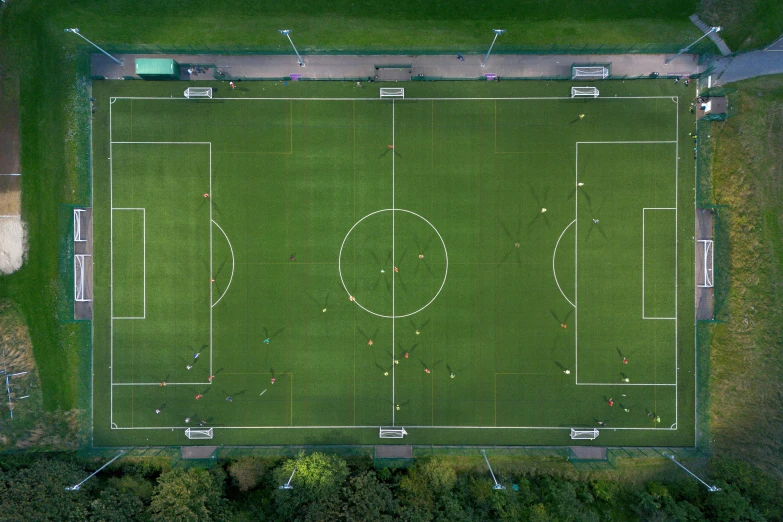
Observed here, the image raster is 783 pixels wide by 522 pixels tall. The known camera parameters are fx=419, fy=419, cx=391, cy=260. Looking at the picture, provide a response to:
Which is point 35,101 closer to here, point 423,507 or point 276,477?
point 276,477

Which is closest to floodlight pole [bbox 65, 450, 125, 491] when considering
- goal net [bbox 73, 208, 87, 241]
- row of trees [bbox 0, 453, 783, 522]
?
row of trees [bbox 0, 453, 783, 522]

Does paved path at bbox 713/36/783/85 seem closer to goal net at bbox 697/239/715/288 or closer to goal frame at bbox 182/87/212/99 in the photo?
goal net at bbox 697/239/715/288

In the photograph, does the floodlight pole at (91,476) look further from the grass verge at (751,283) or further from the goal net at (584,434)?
the grass verge at (751,283)

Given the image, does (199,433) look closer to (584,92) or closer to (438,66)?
(438,66)

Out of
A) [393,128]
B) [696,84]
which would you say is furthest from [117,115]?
[696,84]

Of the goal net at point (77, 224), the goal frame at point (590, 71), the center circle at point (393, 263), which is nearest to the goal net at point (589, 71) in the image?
the goal frame at point (590, 71)

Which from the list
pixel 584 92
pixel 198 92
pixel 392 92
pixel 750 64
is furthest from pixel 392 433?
pixel 750 64
